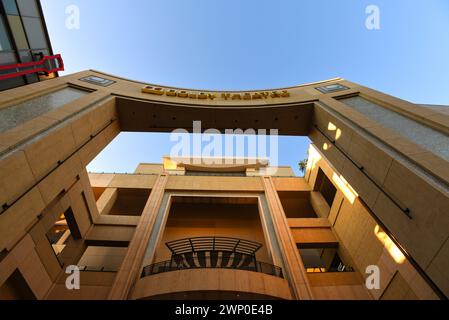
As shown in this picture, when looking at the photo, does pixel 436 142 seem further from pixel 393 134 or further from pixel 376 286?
pixel 376 286

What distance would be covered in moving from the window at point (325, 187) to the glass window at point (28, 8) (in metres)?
21.3

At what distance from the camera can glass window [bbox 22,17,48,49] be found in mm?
11516

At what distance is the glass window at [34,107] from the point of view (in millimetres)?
8134

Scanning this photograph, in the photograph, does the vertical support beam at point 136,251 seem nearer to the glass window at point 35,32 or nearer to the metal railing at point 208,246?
the metal railing at point 208,246

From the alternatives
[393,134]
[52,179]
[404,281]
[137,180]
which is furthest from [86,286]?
[393,134]

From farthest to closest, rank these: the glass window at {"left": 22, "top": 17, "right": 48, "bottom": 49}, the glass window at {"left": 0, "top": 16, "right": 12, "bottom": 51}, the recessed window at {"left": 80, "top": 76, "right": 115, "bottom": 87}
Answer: the recessed window at {"left": 80, "top": 76, "right": 115, "bottom": 87} < the glass window at {"left": 22, "top": 17, "right": 48, "bottom": 49} < the glass window at {"left": 0, "top": 16, "right": 12, "bottom": 51}

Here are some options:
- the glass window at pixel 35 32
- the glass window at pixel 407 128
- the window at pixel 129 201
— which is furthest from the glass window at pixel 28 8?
the glass window at pixel 407 128

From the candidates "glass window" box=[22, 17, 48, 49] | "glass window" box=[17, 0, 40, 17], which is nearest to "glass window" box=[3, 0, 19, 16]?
"glass window" box=[17, 0, 40, 17]

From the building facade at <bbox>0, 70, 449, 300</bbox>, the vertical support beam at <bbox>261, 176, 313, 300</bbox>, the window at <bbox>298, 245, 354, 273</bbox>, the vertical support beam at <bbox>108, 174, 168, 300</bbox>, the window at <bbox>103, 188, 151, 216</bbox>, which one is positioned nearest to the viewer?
the building facade at <bbox>0, 70, 449, 300</bbox>

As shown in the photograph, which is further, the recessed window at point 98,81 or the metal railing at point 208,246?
the metal railing at point 208,246

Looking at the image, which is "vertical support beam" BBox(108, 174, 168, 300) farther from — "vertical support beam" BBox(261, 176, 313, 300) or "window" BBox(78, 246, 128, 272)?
"vertical support beam" BBox(261, 176, 313, 300)

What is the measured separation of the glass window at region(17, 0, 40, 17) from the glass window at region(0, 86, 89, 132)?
3.98 metres

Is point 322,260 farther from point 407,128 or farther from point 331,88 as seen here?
point 331,88
